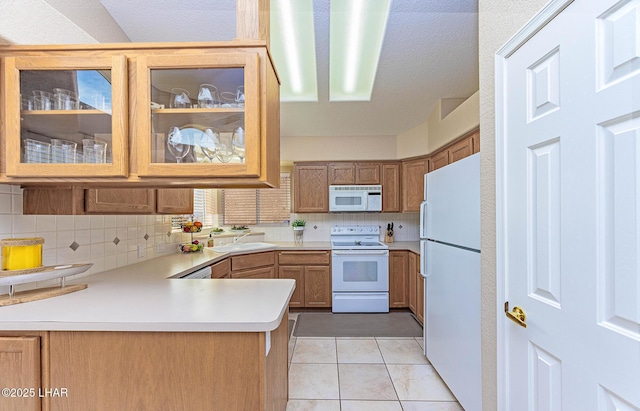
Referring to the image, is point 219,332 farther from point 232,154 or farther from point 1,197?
point 1,197

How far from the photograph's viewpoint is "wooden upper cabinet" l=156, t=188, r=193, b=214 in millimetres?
2244

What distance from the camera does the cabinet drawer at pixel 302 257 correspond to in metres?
3.76

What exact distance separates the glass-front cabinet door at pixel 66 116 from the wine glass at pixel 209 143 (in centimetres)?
32

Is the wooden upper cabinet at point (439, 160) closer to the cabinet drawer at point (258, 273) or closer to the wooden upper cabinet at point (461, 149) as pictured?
the wooden upper cabinet at point (461, 149)

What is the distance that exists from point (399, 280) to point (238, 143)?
3.10 metres

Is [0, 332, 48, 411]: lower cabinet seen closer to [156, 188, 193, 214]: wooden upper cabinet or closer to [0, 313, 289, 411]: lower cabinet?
[0, 313, 289, 411]: lower cabinet

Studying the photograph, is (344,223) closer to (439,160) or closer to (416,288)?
(416,288)

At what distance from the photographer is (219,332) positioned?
108cm

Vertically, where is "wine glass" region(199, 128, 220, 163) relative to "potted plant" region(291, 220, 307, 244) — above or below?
above

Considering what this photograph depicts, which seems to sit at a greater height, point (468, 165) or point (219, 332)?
point (468, 165)

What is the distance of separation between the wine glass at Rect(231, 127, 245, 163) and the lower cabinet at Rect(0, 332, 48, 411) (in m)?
1.07

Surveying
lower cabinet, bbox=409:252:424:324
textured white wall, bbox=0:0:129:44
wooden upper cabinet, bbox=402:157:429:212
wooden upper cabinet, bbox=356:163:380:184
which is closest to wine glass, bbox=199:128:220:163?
textured white wall, bbox=0:0:129:44

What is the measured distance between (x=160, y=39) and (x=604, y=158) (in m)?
2.65

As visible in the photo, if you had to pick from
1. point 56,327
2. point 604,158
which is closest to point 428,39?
point 604,158
